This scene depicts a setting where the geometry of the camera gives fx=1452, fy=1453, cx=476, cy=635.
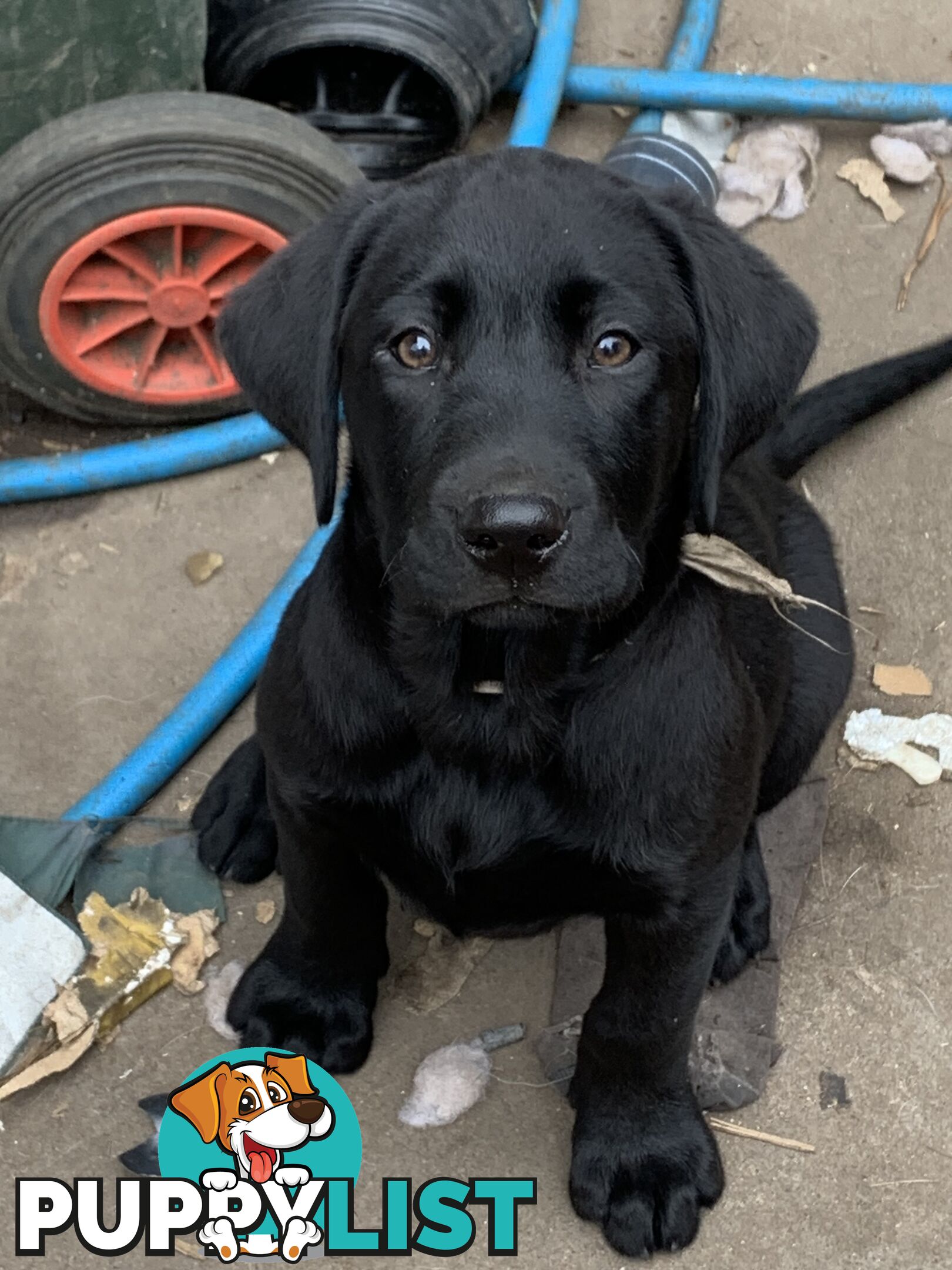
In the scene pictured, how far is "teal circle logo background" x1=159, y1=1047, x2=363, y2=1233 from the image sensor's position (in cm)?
252

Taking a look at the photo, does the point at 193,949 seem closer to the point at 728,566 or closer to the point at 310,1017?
the point at 310,1017

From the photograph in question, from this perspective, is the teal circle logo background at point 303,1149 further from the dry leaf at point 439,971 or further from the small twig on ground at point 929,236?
the small twig on ground at point 929,236

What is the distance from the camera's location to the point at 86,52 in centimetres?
319

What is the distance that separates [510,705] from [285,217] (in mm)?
1687

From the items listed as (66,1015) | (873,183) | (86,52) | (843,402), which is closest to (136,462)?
(86,52)

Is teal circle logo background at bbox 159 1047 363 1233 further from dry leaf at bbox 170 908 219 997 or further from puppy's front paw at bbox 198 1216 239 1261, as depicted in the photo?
dry leaf at bbox 170 908 219 997

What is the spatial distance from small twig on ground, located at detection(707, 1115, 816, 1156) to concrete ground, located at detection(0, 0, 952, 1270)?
12 mm

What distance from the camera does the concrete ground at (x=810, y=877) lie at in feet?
8.43

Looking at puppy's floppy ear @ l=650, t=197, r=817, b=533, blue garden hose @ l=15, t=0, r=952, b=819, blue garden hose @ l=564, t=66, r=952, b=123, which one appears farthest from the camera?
blue garden hose @ l=564, t=66, r=952, b=123

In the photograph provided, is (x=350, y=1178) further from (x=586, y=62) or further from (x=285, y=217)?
(x=586, y=62)

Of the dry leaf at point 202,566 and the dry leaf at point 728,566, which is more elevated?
the dry leaf at point 728,566

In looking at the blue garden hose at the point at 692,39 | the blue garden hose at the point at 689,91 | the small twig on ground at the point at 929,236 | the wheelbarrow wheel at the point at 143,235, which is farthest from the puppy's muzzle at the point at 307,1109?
the blue garden hose at the point at 692,39

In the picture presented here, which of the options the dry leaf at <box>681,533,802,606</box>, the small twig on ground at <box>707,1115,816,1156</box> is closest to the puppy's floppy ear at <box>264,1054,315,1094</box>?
the small twig on ground at <box>707,1115,816,1156</box>

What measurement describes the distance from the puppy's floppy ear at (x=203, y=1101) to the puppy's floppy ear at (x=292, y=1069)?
0.08 m
